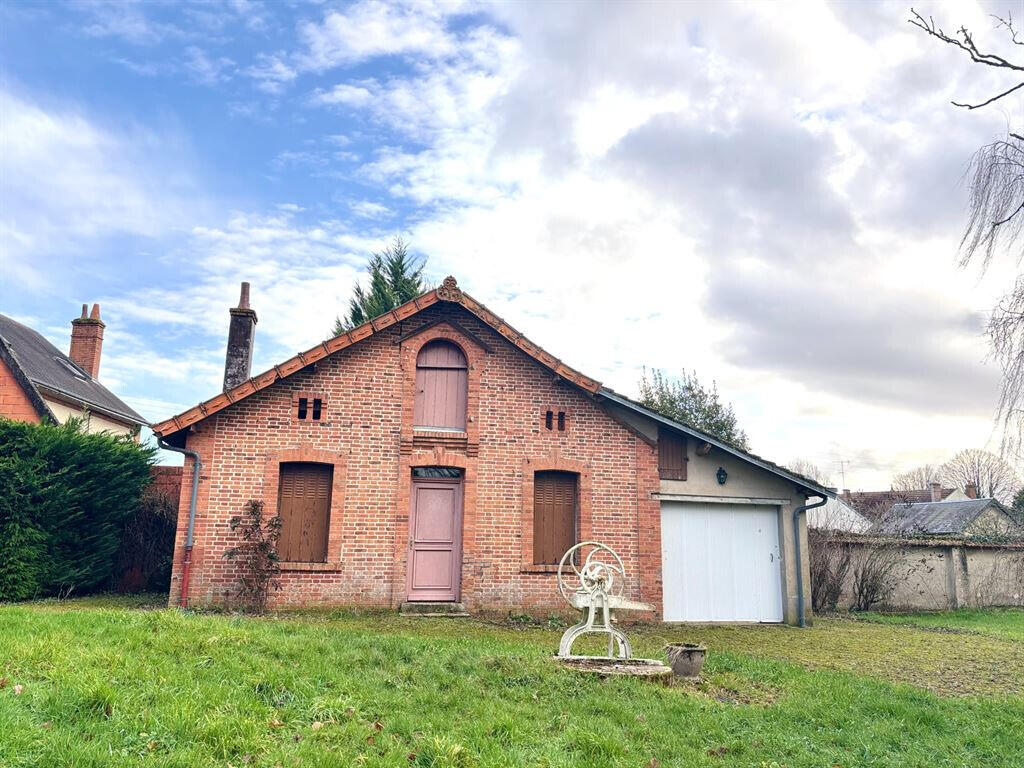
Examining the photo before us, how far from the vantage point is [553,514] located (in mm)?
13281

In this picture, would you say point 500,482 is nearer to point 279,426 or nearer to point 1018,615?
point 279,426

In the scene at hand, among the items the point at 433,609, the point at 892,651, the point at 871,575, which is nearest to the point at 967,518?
the point at 871,575

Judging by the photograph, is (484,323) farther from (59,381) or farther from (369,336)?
(59,381)

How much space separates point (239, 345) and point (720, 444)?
33.4 ft

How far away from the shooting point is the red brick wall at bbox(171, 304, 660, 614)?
12.1m

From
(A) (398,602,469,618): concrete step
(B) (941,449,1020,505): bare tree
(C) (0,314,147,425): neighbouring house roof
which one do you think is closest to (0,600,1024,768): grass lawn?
(A) (398,602,469,618): concrete step

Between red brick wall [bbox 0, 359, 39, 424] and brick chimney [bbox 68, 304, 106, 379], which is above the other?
brick chimney [bbox 68, 304, 106, 379]

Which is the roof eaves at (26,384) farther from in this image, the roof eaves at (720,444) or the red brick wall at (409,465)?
the roof eaves at (720,444)

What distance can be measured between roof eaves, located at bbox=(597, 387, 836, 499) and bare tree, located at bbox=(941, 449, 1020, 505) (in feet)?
141

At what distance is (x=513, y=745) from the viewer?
5508mm

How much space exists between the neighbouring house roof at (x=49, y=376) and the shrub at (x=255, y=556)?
7087mm

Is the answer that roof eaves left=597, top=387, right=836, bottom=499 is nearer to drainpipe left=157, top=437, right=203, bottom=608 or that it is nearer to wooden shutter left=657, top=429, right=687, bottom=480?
wooden shutter left=657, top=429, right=687, bottom=480

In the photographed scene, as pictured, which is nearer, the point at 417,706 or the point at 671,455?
the point at 417,706

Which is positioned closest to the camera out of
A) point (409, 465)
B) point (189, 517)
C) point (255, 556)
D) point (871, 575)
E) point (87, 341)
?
point (255, 556)
